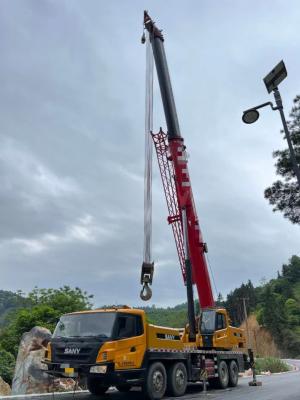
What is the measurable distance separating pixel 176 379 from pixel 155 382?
1264mm

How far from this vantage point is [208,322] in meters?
17.5

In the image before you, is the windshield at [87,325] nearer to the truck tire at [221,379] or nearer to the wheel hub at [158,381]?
the wheel hub at [158,381]

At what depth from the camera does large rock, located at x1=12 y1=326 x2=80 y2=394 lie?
15.0m

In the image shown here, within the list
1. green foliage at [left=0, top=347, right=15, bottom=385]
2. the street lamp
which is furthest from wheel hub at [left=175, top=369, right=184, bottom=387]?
green foliage at [left=0, top=347, right=15, bottom=385]

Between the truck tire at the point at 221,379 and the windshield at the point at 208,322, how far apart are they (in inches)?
52.2

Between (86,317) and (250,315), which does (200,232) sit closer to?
(86,317)

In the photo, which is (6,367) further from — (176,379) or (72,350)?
(72,350)

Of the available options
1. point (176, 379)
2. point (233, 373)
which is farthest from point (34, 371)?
point (233, 373)

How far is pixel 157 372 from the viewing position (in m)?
13.1

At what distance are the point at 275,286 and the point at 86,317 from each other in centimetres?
13276

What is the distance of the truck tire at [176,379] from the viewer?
1378 cm

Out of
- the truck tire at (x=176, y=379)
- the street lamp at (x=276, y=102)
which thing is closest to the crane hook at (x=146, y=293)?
the truck tire at (x=176, y=379)

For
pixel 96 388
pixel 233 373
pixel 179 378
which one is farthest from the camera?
pixel 233 373

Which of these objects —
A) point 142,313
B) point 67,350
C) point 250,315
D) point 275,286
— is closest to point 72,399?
point 67,350
